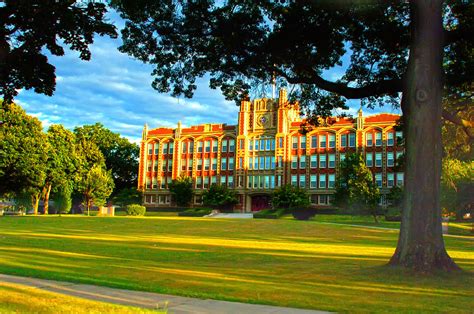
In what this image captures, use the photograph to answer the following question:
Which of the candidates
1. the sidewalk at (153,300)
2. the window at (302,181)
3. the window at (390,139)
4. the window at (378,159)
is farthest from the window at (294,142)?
the sidewalk at (153,300)

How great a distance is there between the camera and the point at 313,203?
7256cm

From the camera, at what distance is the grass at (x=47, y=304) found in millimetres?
6500

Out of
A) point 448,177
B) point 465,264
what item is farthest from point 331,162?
point 465,264

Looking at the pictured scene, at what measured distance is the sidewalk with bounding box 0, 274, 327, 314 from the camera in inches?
277

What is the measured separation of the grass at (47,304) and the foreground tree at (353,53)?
8188mm

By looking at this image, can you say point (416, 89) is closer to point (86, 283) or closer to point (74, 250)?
point (86, 283)

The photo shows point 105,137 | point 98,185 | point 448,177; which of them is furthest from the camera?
point 105,137

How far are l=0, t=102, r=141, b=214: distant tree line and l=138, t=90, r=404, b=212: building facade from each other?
384 inches

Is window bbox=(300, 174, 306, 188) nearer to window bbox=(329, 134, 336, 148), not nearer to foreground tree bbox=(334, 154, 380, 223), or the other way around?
window bbox=(329, 134, 336, 148)

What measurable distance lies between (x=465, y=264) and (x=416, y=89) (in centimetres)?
653

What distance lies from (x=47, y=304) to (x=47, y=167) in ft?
202

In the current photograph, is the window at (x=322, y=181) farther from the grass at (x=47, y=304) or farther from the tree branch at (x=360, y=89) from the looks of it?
the grass at (x=47, y=304)

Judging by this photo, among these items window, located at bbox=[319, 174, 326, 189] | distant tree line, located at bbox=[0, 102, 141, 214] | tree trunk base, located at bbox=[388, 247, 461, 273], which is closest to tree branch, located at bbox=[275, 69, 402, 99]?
Answer: tree trunk base, located at bbox=[388, 247, 461, 273]

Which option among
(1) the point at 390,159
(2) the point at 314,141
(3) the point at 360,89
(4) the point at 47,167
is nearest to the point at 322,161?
(2) the point at 314,141
